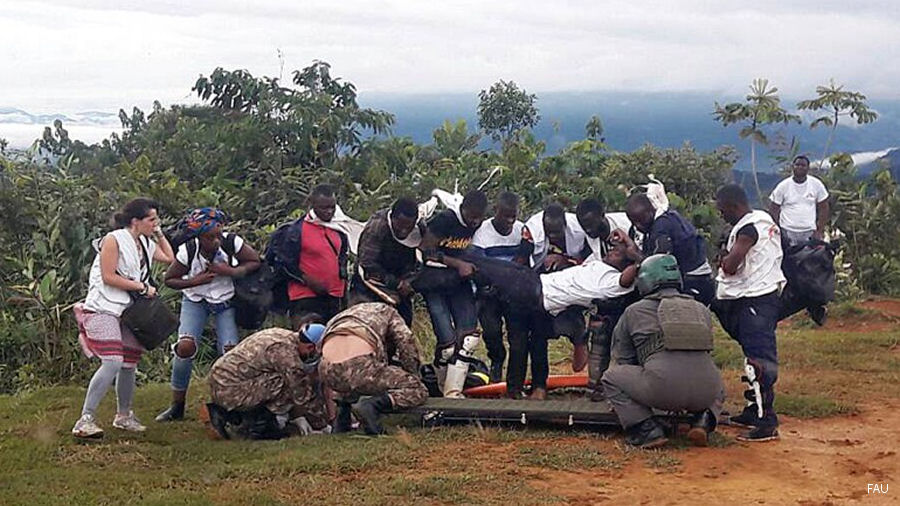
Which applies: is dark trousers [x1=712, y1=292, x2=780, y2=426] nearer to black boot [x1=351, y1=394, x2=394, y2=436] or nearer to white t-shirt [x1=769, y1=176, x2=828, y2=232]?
black boot [x1=351, y1=394, x2=394, y2=436]

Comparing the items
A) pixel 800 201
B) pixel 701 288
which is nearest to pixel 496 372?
pixel 701 288

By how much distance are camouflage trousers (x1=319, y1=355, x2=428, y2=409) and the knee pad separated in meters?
1.18

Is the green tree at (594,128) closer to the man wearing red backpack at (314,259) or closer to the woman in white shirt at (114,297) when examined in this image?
the man wearing red backpack at (314,259)

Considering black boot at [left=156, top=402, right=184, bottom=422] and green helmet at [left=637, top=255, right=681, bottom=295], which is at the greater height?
green helmet at [left=637, top=255, right=681, bottom=295]

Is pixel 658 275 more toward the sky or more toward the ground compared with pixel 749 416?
more toward the sky

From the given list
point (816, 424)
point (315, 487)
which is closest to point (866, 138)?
Answer: point (816, 424)

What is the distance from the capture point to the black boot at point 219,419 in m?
7.23

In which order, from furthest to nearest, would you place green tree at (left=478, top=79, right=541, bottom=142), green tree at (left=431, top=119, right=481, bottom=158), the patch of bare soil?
1. green tree at (left=478, top=79, right=541, bottom=142)
2. green tree at (left=431, top=119, right=481, bottom=158)
3. the patch of bare soil

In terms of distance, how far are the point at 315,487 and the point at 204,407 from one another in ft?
8.08

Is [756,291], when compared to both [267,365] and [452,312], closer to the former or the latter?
[452,312]

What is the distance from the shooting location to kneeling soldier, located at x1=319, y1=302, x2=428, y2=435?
23.1ft

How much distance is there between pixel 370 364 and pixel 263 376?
73cm

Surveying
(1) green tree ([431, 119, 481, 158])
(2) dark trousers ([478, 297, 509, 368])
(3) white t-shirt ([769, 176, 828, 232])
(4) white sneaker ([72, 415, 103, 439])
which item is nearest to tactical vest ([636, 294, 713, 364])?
(2) dark trousers ([478, 297, 509, 368])

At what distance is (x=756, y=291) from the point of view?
732 centimetres
